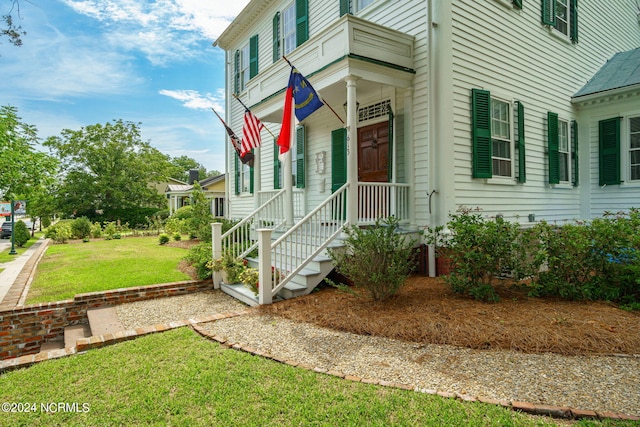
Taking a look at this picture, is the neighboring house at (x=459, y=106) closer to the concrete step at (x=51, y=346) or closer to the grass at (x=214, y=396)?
the grass at (x=214, y=396)

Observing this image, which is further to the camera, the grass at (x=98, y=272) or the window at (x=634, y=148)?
the window at (x=634, y=148)

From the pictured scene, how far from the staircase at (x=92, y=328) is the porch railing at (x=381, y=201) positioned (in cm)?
412

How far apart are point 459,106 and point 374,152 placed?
1876mm

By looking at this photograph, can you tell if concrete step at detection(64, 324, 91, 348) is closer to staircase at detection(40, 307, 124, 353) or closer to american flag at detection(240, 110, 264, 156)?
staircase at detection(40, 307, 124, 353)

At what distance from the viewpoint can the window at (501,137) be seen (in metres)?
7.29

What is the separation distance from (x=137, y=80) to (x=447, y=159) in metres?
17.9

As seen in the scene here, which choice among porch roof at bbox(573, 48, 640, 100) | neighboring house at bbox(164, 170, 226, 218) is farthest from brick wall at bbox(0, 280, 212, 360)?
neighboring house at bbox(164, 170, 226, 218)

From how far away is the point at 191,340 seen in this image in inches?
159

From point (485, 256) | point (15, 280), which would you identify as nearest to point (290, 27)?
point (485, 256)

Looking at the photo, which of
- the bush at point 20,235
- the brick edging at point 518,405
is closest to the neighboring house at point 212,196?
the bush at point 20,235

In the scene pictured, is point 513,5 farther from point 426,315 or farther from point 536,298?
point 426,315

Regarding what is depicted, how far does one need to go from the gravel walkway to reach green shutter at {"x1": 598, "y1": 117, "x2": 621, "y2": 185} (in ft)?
23.8

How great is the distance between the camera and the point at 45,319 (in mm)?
5566

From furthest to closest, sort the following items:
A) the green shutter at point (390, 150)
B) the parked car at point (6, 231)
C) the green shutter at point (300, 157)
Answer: the parked car at point (6, 231) < the green shutter at point (300, 157) < the green shutter at point (390, 150)
